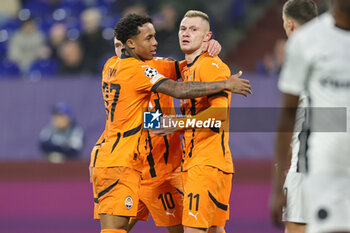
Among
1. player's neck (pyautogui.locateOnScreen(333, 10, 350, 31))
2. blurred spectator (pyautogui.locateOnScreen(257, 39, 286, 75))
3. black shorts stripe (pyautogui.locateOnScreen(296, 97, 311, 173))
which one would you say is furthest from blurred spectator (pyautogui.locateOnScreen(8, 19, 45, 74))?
player's neck (pyautogui.locateOnScreen(333, 10, 350, 31))

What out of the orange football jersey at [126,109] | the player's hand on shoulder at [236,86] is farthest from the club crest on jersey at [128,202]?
the player's hand on shoulder at [236,86]

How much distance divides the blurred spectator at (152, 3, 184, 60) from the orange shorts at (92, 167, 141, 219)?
6.51m

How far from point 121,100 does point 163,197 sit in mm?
1060

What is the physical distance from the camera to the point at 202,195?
5488 millimetres

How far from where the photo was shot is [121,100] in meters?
5.79

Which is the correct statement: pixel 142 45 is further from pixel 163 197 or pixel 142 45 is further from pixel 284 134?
pixel 284 134

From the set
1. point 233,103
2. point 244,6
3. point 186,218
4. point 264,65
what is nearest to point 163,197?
point 186,218

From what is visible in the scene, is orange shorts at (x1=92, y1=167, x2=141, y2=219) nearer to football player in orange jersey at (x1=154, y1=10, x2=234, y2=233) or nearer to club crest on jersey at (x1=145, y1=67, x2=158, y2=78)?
football player in orange jersey at (x1=154, y1=10, x2=234, y2=233)

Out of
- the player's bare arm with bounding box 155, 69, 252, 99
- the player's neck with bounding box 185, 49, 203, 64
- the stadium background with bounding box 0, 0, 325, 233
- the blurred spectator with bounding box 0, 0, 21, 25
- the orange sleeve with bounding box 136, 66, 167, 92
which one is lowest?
the stadium background with bounding box 0, 0, 325, 233

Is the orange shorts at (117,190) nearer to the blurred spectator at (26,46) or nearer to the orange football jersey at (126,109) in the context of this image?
the orange football jersey at (126,109)

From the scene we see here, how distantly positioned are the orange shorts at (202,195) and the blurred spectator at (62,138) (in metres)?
5.60

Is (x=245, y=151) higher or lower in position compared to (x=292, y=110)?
lower

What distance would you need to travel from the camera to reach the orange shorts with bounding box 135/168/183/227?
6227 mm

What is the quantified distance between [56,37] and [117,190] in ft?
25.9
